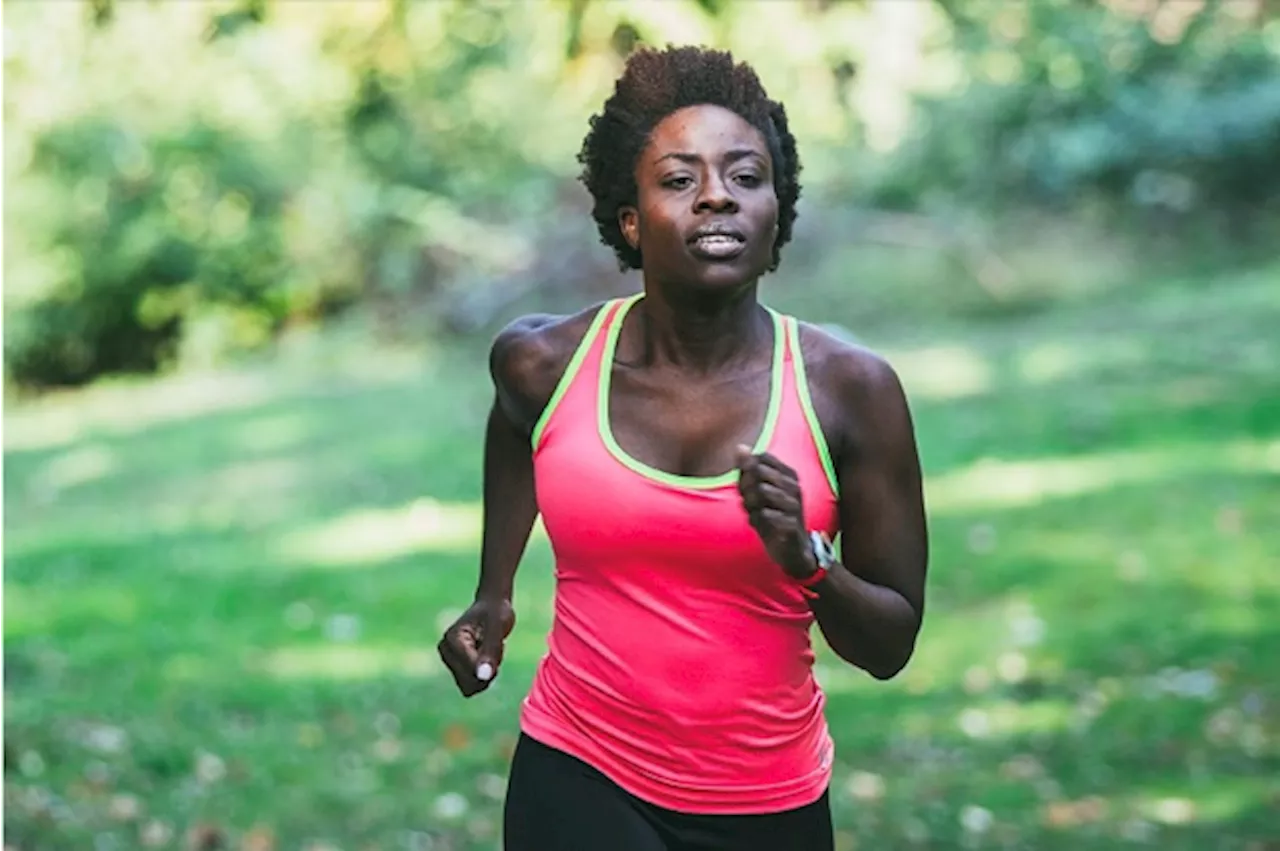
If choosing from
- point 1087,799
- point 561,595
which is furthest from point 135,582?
point 561,595

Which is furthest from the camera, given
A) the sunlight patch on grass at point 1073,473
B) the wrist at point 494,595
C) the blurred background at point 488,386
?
the sunlight patch on grass at point 1073,473

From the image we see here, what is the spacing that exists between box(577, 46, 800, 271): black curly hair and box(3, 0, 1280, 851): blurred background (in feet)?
6.03

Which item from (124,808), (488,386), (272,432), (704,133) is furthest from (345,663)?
(488,386)

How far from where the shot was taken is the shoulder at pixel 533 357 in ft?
11.0

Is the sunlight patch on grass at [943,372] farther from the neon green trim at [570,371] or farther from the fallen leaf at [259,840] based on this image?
the neon green trim at [570,371]

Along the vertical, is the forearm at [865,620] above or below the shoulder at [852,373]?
below

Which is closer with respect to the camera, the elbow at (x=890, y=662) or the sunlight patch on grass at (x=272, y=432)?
the elbow at (x=890, y=662)

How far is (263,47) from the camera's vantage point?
19469 millimetres

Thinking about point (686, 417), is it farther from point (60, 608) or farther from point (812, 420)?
point (60, 608)

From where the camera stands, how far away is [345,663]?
31.0 ft

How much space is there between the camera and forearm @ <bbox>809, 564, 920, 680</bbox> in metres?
3.04

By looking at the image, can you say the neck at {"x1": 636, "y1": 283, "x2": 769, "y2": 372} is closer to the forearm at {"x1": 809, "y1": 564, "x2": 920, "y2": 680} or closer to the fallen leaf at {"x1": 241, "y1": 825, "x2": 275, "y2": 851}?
the forearm at {"x1": 809, "y1": 564, "x2": 920, "y2": 680}

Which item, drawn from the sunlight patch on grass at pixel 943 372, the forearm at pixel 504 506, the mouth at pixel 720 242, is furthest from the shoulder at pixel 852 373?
the sunlight patch on grass at pixel 943 372

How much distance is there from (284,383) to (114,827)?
474 inches
